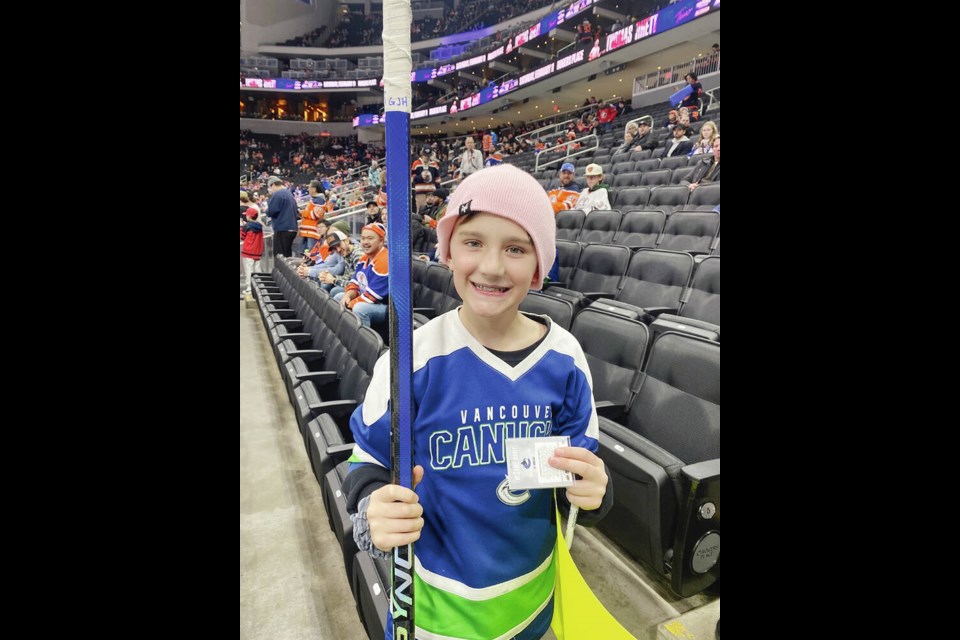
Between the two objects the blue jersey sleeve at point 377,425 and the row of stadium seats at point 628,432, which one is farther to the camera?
the row of stadium seats at point 628,432

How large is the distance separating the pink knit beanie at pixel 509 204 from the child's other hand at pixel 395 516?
388mm

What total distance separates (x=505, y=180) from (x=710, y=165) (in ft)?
18.0

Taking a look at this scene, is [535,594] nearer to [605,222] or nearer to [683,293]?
Result: [683,293]

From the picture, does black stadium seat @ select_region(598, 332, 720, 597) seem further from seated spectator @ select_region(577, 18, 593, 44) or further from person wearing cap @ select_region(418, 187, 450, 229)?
seated spectator @ select_region(577, 18, 593, 44)

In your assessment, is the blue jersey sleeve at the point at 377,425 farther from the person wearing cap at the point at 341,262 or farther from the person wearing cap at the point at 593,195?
the person wearing cap at the point at 593,195

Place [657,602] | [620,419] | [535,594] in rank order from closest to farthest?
[535,594], [657,602], [620,419]

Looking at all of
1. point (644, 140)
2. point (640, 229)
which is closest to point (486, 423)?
point (640, 229)

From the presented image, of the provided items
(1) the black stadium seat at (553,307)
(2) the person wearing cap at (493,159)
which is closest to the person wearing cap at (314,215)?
(2) the person wearing cap at (493,159)

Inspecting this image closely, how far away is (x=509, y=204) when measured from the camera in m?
0.73

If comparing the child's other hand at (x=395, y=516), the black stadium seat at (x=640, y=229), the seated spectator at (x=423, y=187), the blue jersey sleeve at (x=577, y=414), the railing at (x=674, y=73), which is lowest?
A: the child's other hand at (x=395, y=516)

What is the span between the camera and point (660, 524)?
1316mm

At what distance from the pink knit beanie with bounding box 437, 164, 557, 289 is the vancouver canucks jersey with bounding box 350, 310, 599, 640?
168mm

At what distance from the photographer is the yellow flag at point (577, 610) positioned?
84 cm
